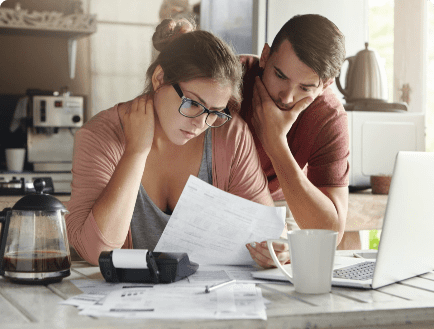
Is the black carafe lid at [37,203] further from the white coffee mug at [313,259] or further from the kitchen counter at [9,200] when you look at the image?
the kitchen counter at [9,200]

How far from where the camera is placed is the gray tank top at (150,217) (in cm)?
141

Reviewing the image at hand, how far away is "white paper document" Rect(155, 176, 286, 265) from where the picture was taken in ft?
3.89

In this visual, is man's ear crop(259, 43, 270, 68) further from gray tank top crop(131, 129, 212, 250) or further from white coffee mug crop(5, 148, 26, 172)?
white coffee mug crop(5, 148, 26, 172)

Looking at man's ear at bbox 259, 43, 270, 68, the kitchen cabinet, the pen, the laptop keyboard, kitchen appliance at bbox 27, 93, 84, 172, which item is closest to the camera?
the pen

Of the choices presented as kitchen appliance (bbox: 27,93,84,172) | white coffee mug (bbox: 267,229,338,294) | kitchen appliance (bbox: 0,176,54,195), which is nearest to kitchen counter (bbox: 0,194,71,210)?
kitchen appliance (bbox: 0,176,54,195)

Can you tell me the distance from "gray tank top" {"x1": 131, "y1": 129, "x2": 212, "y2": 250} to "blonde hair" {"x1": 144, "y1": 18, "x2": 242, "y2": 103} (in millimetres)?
182

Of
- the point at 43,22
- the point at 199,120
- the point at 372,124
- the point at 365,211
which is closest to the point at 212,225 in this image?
the point at 199,120

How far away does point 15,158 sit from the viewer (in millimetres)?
3328

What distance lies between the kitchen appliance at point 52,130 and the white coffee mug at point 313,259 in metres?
2.64

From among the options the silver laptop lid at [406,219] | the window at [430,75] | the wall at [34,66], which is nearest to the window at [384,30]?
the window at [430,75]

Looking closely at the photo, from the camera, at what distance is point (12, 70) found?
12.3 ft

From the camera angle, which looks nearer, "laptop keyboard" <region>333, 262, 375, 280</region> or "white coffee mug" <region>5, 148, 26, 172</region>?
"laptop keyboard" <region>333, 262, 375, 280</region>

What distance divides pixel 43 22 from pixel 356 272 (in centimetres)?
302

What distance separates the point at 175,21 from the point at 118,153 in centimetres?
41
